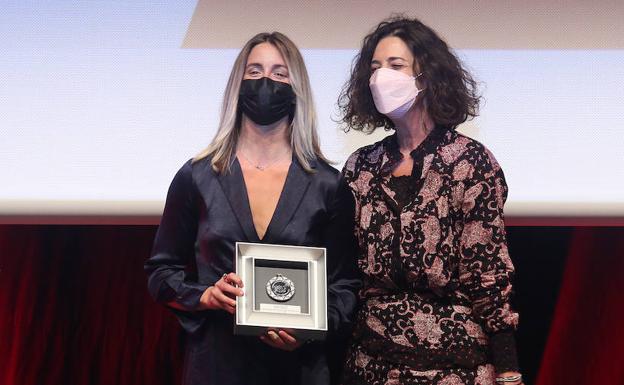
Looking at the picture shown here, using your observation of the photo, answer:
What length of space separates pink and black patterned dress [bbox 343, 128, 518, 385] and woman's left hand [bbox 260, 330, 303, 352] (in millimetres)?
152

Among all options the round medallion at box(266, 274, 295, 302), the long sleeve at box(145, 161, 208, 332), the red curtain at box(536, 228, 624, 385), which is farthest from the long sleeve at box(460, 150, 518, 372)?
the red curtain at box(536, 228, 624, 385)

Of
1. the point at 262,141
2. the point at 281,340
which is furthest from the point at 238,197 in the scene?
the point at 281,340

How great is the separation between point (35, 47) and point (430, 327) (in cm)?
127

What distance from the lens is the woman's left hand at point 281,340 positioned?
1.95 metres

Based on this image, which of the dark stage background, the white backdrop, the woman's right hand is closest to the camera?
the woman's right hand

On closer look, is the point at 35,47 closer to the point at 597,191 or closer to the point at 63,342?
the point at 63,342

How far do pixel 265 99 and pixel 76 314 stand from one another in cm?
101

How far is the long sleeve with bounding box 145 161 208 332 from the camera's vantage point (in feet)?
6.82

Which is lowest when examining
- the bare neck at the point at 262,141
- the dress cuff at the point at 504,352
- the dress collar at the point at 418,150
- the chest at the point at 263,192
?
the dress cuff at the point at 504,352

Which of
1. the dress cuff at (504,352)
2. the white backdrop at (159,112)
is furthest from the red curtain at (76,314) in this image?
the dress cuff at (504,352)

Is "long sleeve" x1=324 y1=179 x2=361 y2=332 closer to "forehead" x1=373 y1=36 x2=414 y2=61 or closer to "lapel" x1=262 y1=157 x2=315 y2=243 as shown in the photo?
"lapel" x1=262 y1=157 x2=315 y2=243

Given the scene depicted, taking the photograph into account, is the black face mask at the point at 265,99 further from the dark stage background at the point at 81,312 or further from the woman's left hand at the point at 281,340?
the dark stage background at the point at 81,312

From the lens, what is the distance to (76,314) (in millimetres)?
2760

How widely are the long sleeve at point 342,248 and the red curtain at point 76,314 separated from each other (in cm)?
80
